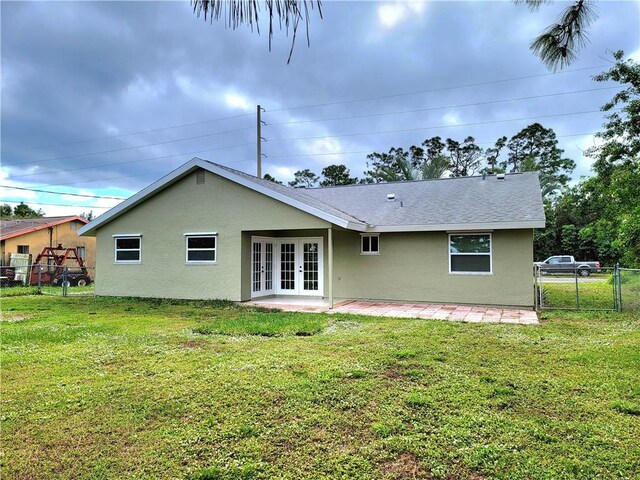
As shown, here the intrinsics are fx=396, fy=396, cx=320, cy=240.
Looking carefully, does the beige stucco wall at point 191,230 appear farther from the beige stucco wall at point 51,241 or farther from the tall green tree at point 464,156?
the tall green tree at point 464,156

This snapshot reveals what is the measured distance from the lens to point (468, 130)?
126ft

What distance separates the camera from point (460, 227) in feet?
37.1

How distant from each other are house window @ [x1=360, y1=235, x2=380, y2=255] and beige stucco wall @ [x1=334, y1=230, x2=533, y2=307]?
128mm

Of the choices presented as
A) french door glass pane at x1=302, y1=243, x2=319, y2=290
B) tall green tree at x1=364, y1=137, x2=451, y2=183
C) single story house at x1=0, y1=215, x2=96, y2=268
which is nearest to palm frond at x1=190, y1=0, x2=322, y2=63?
french door glass pane at x1=302, y1=243, x2=319, y2=290

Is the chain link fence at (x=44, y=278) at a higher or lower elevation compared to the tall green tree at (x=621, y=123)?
lower

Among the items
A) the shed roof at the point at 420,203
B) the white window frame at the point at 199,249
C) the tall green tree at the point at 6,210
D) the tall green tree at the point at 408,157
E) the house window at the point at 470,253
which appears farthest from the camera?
the tall green tree at the point at 6,210

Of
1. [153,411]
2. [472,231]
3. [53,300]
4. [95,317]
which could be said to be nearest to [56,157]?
[53,300]

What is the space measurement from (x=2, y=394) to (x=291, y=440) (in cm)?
328

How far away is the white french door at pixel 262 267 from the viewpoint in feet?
41.9

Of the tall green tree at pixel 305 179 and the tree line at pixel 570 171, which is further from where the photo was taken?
the tall green tree at pixel 305 179

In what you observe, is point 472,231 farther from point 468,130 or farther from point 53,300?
point 468,130

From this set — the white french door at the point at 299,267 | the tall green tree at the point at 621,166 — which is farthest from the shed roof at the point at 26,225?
the tall green tree at the point at 621,166

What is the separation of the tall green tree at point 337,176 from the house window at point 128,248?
102 ft

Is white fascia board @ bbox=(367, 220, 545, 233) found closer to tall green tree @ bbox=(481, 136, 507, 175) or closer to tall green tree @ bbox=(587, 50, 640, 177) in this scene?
tall green tree @ bbox=(587, 50, 640, 177)
